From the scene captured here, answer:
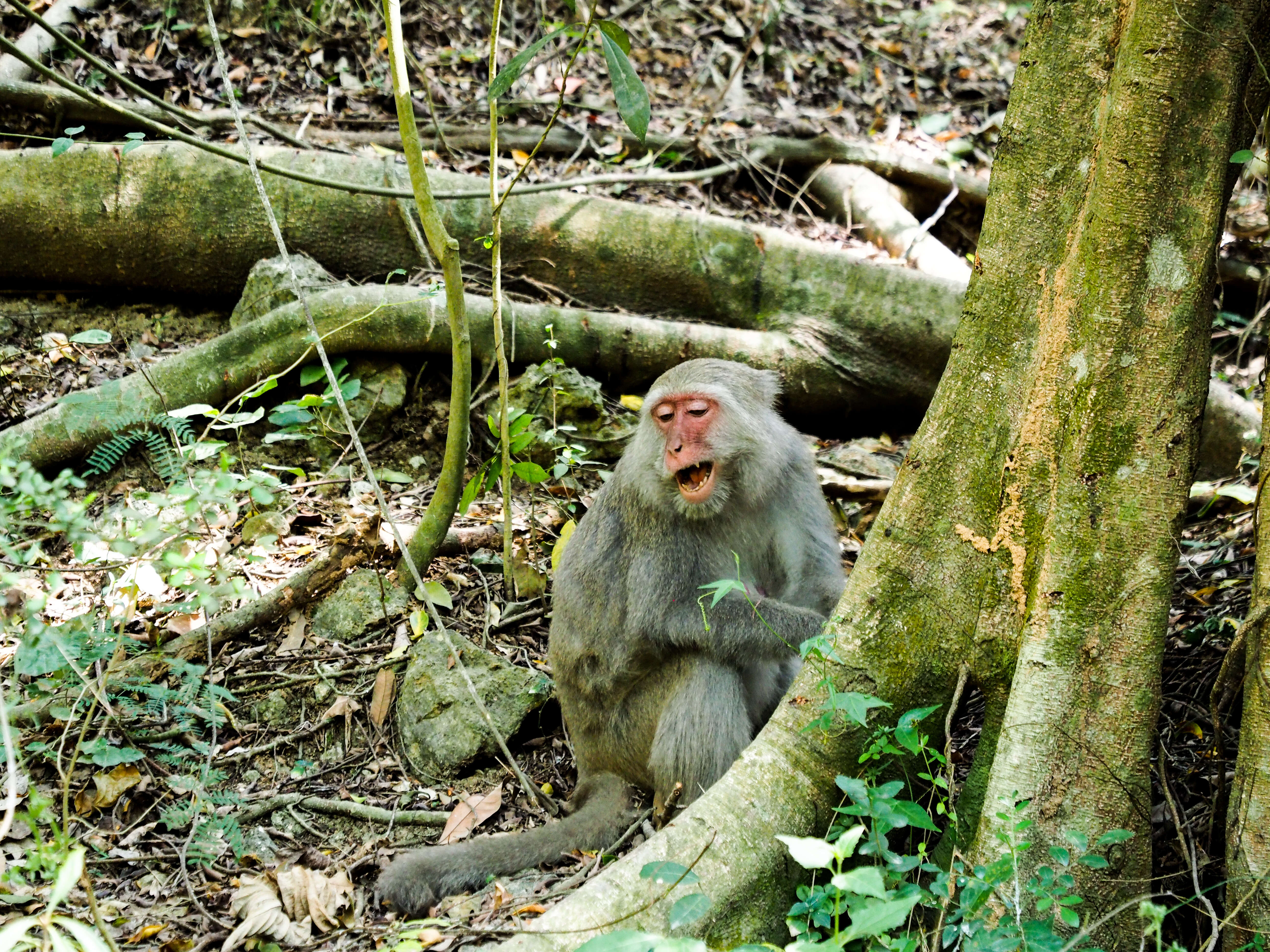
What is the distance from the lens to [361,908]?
3.79 meters

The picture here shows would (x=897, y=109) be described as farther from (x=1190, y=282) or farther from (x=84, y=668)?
(x=84, y=668)

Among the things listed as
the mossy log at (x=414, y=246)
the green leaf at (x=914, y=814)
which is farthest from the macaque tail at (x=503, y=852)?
the mossy log at (x=414, y=246)

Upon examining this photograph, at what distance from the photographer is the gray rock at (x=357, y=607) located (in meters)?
5.20

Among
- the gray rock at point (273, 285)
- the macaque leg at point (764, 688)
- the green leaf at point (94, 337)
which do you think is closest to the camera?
the green leaf at point (94, 337)

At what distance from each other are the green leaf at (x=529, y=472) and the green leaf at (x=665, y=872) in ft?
8.53

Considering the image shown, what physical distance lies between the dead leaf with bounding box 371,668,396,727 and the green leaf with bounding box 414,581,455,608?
430 mm

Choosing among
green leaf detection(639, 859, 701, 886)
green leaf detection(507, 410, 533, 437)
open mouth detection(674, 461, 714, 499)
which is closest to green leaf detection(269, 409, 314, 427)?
green leaf detection(507, 410, 533, 437)

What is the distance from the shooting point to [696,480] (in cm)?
440

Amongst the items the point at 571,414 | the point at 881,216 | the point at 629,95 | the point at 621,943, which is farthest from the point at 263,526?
the point at 881,216

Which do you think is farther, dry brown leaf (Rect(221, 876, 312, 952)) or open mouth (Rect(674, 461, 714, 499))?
open mouth (Rect(674, 461, 714, 499))

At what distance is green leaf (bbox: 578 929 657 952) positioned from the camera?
2424mm

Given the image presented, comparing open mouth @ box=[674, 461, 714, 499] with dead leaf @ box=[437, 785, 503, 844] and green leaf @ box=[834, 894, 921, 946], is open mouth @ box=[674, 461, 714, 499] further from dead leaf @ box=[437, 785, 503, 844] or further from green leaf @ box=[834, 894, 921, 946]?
green leaf @ box=[834, 894, 921, 946]

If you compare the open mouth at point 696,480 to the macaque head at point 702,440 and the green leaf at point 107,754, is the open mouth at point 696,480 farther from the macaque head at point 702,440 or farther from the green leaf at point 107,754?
the green leaf at point 107,754

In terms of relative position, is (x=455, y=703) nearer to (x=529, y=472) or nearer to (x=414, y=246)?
(x=529, y=472)
